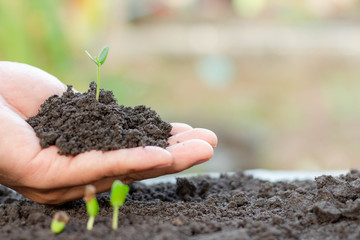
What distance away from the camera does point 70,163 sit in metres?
1.19

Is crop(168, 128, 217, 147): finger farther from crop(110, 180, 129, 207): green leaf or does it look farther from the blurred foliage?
the blurred foliage

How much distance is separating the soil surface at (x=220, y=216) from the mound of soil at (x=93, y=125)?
0.70ft

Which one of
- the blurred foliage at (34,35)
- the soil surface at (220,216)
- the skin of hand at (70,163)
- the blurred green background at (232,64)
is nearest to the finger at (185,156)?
the skin of hand at (70,163)

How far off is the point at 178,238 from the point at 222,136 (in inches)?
117

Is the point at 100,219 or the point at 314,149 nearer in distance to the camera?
the point at 100,219

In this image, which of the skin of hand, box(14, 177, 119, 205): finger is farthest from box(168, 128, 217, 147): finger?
box(14, 177, 119, 205): finger

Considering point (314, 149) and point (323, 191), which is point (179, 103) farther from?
point (323, 191)

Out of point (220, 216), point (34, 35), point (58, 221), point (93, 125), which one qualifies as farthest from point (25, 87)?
point (34, 35)

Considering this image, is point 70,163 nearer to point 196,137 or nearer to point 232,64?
point 196,137

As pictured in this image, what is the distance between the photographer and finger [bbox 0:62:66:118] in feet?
4.85

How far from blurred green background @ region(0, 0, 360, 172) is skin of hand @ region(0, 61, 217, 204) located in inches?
98.8

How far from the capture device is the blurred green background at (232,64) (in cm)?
392

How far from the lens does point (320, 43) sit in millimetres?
4723

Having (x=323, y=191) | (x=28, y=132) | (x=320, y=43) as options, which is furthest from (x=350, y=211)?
(x=320, y=43)
